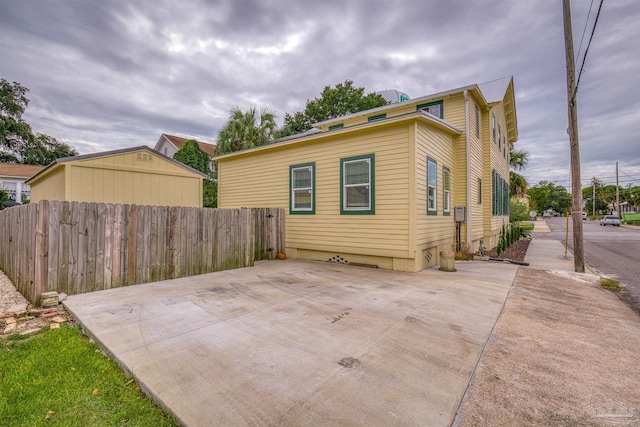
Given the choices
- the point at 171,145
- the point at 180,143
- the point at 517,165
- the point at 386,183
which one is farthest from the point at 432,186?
the point at 517,165

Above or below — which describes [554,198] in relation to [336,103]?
below

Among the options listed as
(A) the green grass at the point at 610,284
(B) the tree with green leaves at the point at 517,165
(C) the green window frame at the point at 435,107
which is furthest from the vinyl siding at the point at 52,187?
(B) the tree with green leaves at the point at 517,165

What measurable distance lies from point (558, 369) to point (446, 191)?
6.60 metres

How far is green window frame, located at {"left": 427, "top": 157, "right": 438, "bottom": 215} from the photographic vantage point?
7.14m

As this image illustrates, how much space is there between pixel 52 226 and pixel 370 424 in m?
4.93

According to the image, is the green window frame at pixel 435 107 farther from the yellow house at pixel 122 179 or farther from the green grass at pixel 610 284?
the yellow house at pixel 122 179

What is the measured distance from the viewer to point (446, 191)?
8.45 m

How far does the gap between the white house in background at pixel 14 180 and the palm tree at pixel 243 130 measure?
63.1 ft

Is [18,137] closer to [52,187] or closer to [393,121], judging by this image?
[52,187]

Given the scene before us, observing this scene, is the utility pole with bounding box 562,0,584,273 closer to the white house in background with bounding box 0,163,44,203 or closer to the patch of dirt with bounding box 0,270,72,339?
the patch of dirt with bounding box 0,270,72,339

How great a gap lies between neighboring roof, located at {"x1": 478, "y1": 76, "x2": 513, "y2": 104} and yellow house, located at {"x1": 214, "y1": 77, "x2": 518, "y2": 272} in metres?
0.08

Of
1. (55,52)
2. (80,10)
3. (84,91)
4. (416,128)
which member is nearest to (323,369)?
(416,128)

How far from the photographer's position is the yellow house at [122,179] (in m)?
7.10

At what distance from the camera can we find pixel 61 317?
3.57m
